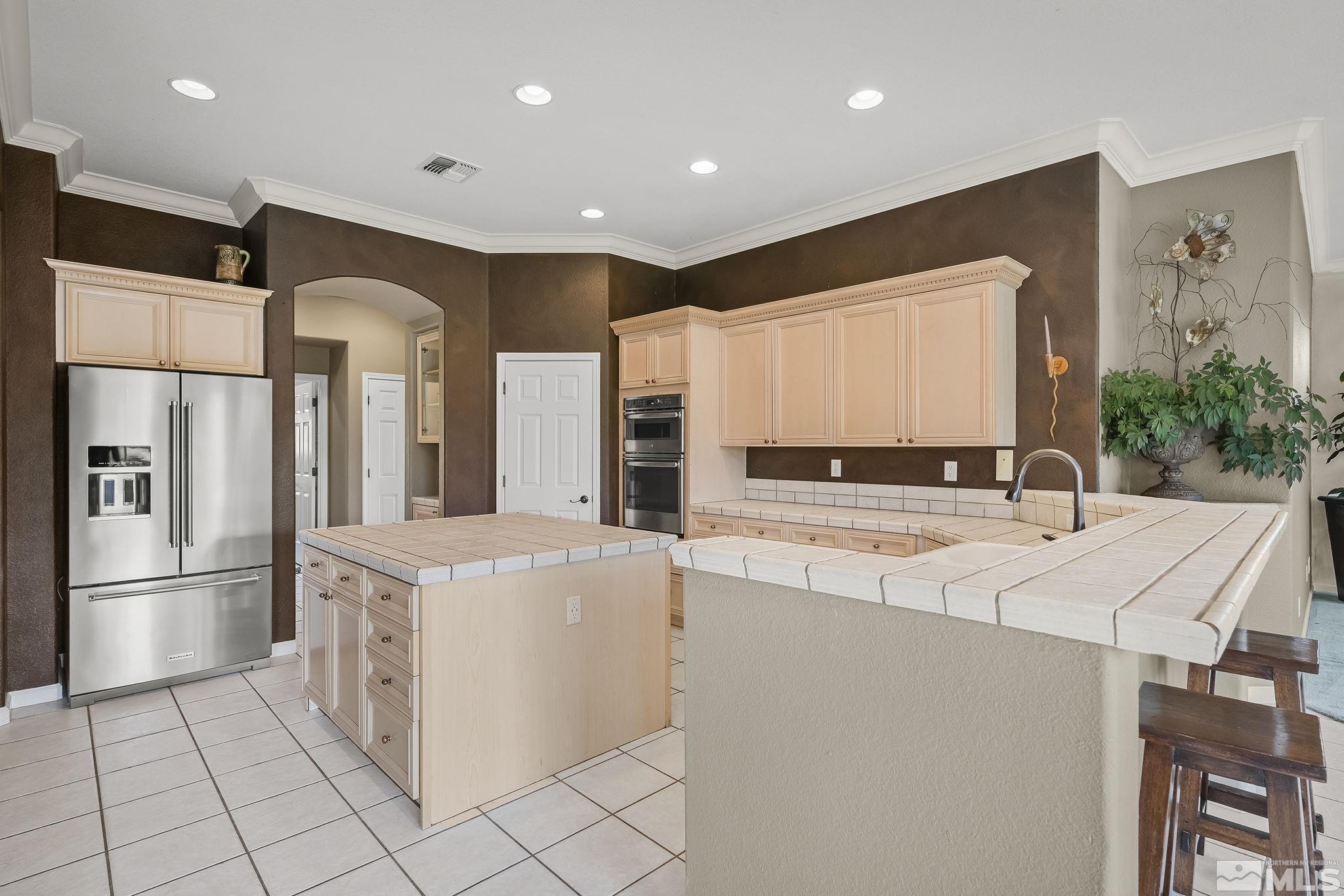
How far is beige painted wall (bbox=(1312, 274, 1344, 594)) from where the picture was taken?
566 centimetres

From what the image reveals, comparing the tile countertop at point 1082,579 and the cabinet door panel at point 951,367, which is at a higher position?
the cabinet door panel at point 951,367

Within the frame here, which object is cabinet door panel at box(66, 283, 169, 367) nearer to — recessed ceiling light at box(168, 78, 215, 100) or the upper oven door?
recessed ceiling light at box(168, 78, 215, 100)

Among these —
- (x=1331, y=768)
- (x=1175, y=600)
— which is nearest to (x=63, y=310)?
(x=1175, y=600)

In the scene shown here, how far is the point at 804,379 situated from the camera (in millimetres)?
4215

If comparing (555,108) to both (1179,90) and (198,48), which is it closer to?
(198,48)

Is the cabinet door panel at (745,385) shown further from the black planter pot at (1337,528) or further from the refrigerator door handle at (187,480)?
the black planter pot at (1337,528)

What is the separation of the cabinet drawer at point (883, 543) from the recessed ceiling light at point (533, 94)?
8.42 feet

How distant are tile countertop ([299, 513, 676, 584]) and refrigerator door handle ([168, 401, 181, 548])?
976mm

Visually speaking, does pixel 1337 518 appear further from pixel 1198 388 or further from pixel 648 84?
pixel 648 84

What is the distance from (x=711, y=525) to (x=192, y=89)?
3468 millimetres

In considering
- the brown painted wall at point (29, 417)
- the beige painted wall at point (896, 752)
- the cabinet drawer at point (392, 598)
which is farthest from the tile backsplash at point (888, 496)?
the brown painted wall at point (29, 417)

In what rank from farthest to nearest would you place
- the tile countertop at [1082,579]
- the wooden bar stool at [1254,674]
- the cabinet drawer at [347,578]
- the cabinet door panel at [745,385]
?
1. the cabinet door panel at [745,385]
2. the cabinet drawer at [347,578]
3. the wooden bar stool at [1254,674]
4. the tile countertop at [1082,579]

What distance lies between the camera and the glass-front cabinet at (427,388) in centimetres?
→ 588

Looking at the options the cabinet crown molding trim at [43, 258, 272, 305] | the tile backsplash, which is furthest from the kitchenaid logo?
the cabinet crown molding trim at [43, 258, 272, 305]
